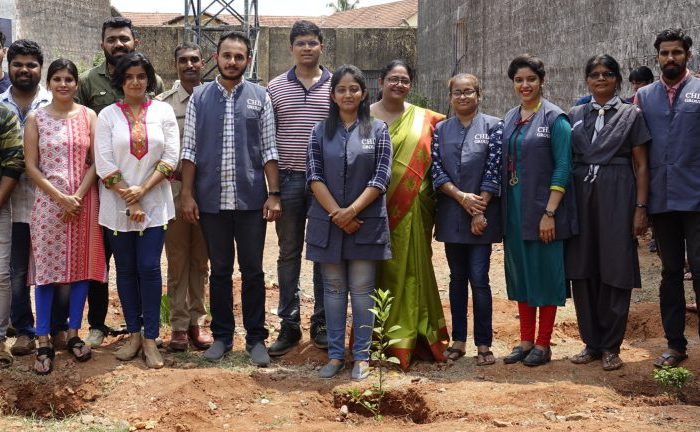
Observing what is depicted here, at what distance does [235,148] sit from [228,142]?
0.06 metres

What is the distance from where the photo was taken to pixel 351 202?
4.72 metres

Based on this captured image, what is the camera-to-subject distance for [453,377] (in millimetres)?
4836

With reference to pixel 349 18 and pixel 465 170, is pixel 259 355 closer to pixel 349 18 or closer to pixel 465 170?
pixel 465 170

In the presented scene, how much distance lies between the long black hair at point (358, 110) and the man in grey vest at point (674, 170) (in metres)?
1.62

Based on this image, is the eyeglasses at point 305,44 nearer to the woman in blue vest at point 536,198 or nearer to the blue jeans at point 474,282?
the woman in blue vest at point 536,198

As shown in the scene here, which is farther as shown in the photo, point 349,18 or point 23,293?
point 349,18

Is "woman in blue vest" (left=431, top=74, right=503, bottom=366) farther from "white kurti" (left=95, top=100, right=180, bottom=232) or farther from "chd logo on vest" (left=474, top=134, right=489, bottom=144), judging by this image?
"white kurti" (left=95, top=100, right=180, bottom=232)

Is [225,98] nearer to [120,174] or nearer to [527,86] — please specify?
[120,174]

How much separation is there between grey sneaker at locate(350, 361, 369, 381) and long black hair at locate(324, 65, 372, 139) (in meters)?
1.33

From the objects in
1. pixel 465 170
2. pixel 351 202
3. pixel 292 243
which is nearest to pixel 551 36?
pixel 465 170

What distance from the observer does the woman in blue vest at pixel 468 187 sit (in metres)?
4.89

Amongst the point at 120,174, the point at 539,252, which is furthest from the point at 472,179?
the point at 120,174

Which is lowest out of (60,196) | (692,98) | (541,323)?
(541,323)

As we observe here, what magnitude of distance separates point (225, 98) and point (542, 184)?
1.95m
